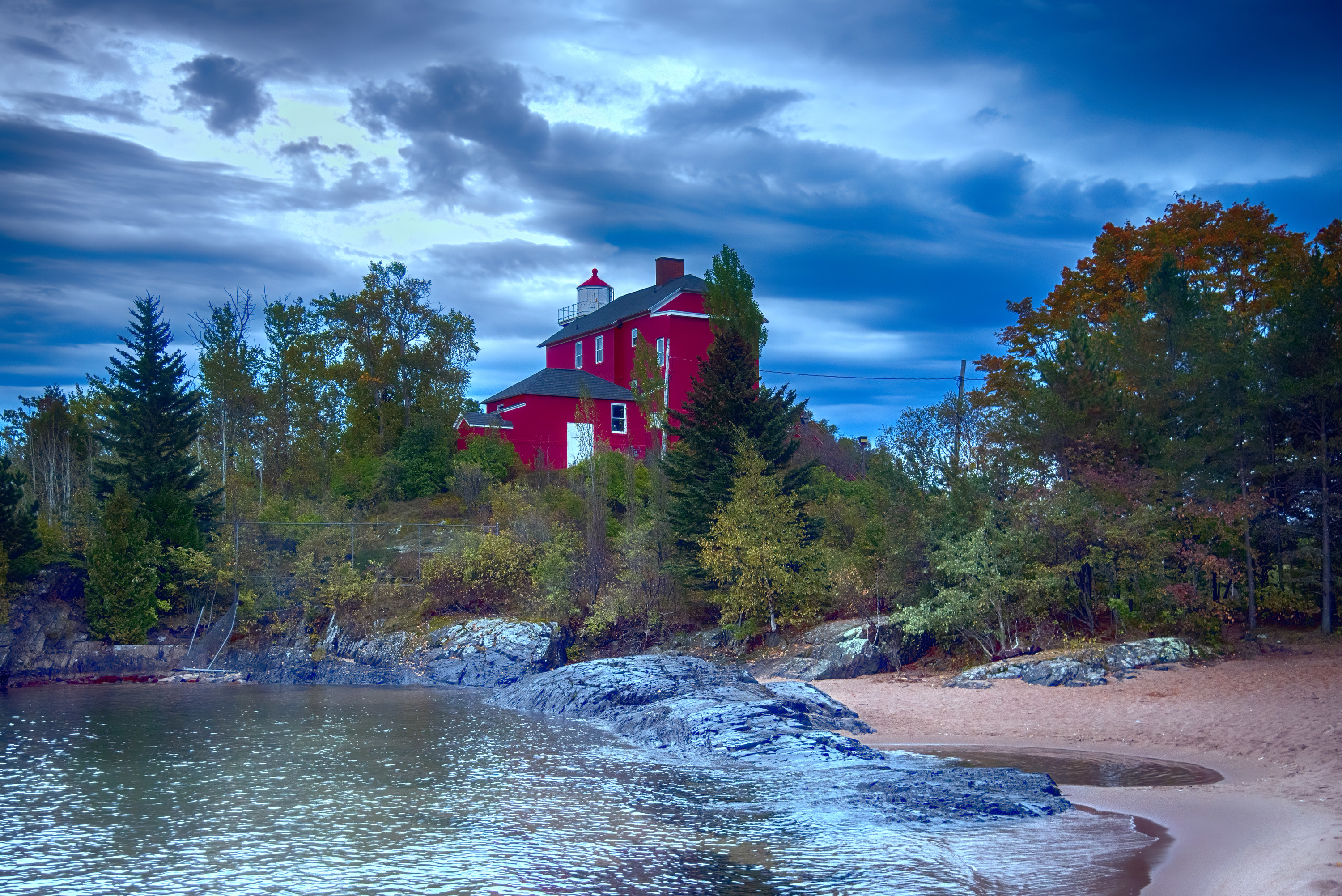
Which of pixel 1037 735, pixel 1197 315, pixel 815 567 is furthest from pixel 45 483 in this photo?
pixel 1197 315

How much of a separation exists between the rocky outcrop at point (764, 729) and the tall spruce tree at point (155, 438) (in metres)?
15.3

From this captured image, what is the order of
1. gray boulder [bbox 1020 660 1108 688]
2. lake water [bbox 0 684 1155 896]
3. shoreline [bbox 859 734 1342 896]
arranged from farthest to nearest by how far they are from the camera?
1. gray boulder [bbox 1020 660 1108 688]
2. lake water [bbox 0 684 1155 896]
3. shoreline [bbox 859 734 1342 896]

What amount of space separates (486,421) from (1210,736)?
37540 mm

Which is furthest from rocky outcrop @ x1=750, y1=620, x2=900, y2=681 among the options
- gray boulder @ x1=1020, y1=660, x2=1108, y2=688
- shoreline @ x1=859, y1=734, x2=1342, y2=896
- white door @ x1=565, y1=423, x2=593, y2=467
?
white door @ x1=565, y1=423, x2=593, y2=467

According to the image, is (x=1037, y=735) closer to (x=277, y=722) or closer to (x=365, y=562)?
(x=277, y=722)

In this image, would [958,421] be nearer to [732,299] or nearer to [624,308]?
[732,299]

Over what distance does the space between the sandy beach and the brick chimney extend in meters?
35.4

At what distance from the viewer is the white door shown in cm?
4456

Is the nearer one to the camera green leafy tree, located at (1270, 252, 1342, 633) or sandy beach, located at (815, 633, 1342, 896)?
sandy beach, located at (815, 633, 1342, 896)

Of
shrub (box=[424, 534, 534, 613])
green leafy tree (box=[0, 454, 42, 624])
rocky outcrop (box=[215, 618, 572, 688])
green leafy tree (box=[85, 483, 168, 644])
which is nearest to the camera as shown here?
rocky outcrop (box=[215, 618, 572, 688])

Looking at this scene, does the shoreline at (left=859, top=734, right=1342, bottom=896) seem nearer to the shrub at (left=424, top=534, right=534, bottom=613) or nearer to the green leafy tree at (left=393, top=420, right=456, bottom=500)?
the shrub at (left=424, top=534, right=534, bottom=613)

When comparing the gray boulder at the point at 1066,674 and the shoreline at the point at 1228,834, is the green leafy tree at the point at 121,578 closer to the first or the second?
the gray boulder at the point at 1066,674

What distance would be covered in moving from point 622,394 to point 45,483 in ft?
84.6

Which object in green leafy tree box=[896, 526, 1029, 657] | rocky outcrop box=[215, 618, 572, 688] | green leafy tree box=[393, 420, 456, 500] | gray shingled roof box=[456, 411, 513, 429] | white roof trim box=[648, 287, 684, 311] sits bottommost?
rocky outcrop box=[215, 618, 572, 688]
